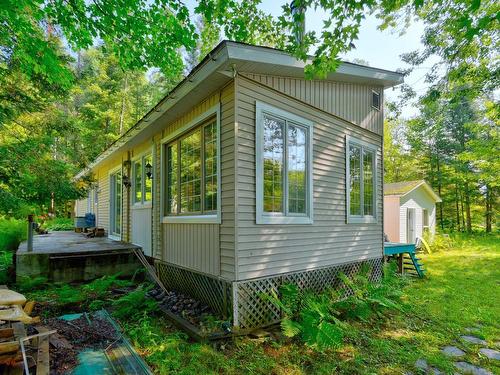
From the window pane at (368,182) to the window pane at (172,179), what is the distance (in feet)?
13.8

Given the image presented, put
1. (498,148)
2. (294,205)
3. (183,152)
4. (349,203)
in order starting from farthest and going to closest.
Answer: (498,148) < (349,203) < (183,152) < (294,205)

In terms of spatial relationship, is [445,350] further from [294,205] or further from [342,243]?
[294,205]

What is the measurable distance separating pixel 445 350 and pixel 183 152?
16.8 ft

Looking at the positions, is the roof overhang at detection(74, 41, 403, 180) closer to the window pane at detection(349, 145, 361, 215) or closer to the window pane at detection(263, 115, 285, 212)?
the window pane at detection(263, 115, 285, 212)

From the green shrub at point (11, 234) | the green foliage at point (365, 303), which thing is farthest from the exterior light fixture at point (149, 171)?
the green shrub at point (11, 234)

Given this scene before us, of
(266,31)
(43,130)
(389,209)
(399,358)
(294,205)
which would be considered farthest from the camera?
(389,209)

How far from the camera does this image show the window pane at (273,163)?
459 cm

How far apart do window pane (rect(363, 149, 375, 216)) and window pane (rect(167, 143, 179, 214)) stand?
4.20 m

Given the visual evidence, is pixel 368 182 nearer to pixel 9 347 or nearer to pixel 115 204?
pixel 9 347

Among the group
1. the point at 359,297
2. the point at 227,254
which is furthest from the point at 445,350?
the point at 227,254

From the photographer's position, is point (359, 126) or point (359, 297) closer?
point (359, 297)

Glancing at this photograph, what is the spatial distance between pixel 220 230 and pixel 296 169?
1.69 metres

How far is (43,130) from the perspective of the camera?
26.0 ft

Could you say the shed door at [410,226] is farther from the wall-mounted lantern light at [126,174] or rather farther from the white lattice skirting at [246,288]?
the wall-mounted lantern light at [126,174]
